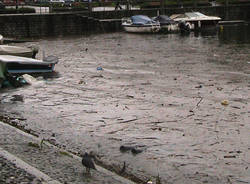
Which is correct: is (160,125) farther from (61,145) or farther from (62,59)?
(62,59)

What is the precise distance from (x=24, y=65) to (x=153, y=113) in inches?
318

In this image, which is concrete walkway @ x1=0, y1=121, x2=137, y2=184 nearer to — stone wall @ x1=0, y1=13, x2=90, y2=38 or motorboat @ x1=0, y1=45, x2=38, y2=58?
motorboat @ x1=0, y1=45, x2=38, y2=58

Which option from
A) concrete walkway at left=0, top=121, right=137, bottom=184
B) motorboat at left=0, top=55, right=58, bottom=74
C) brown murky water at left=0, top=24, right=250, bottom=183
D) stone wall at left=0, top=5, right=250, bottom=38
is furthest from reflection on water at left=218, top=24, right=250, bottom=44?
concrete walkway at left=0, top=121, right=137, bottom=184

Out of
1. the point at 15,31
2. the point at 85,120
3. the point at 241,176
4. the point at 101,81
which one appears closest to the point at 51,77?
the point at 101,81

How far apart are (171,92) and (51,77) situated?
610 cm

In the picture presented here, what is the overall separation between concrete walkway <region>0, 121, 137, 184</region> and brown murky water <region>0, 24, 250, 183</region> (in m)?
0.84

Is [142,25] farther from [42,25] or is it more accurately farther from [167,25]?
[42,25]

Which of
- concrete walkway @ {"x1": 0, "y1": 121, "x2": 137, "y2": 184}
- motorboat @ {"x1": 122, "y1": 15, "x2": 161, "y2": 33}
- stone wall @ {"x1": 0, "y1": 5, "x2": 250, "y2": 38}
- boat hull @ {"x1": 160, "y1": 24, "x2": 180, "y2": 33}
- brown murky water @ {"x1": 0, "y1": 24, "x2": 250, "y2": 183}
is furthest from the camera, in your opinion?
boat hull @ {"x1": 160, "y1": 24, "x2": 180, "y2": 33}

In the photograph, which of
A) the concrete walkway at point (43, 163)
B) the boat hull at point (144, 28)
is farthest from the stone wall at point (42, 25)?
the concrete walkway at point (43, 163)

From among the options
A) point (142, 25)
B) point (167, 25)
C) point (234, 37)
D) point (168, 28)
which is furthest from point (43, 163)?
point (167, 25)

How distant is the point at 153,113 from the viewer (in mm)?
13070

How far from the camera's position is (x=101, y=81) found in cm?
1878

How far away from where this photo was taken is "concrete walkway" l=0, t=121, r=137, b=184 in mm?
7395

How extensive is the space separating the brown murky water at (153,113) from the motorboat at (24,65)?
0.68 m
